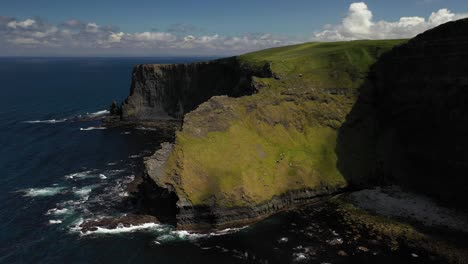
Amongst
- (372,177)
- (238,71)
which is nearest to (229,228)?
(372,177)

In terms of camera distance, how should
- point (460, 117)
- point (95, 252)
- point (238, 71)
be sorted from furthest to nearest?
point (238, 71)
point (460, 117)
point (95, 252)

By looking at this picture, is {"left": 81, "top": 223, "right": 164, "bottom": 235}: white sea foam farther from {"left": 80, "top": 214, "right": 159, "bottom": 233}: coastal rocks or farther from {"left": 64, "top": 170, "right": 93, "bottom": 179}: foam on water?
{"left": 64, "top": 170, "right": 93, "bottom": 179}: foam on water

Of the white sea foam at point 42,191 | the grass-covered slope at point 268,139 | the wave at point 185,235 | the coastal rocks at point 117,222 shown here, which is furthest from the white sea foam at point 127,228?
the white sea foam at point 42,191

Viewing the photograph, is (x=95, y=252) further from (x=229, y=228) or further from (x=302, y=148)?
(x=302, y=148)

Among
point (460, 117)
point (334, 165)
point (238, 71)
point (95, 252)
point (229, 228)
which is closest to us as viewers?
point (95, 252)

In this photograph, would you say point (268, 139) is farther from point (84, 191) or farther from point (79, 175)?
point (79, 175)

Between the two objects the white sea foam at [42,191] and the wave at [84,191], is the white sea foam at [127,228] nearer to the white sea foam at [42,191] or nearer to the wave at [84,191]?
the wave at [84,191]
